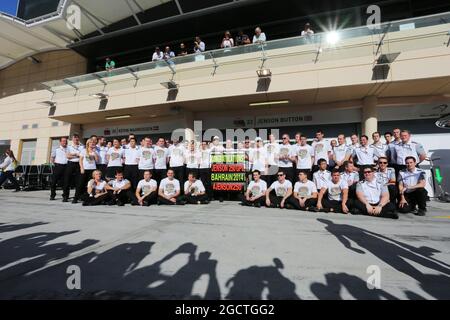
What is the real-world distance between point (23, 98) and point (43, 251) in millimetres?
20208

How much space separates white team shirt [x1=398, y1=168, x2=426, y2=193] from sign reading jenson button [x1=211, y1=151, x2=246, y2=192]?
404cm

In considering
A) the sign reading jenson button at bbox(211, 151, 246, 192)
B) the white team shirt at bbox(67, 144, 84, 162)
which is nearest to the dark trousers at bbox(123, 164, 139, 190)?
the white team shirt at bbox(67, 144, 84, 162)

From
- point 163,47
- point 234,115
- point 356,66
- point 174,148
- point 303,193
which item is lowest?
point 303,193

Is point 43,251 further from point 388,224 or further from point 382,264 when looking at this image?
point 388,224

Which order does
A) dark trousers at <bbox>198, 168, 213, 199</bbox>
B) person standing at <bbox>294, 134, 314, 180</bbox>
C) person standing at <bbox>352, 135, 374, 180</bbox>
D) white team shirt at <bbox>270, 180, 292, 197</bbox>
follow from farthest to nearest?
1. dark trousers at <bbox>198, 168, 213, 199</bbox>
2. person standing at <bbox>294, 134, 314, 180</bbox>
3. person standing at <bbox>352, 135, 374, 180</bbox>
4. white team shirt at <bbox>270, 180, 292, 197</bbox>

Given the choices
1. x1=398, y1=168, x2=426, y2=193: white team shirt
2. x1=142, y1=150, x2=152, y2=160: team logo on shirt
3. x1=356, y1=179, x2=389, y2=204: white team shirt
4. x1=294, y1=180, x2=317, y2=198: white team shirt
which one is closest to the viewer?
x1=356, y1=179, x2=389, y2=204: white team shirt

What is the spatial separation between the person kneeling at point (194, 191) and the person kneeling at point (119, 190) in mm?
1586

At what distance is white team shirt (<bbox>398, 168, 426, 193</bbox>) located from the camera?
212 inches

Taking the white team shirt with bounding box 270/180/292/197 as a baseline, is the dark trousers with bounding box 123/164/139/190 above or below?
above

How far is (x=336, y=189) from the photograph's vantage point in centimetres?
564

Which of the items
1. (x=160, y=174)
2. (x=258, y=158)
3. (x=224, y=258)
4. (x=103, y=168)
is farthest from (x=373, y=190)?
(x=103, y=168)

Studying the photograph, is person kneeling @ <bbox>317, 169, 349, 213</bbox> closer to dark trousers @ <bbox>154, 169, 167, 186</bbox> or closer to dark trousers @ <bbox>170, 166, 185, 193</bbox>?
dark trousers @ <bbox>170, 166, 185, 193</bbox>
